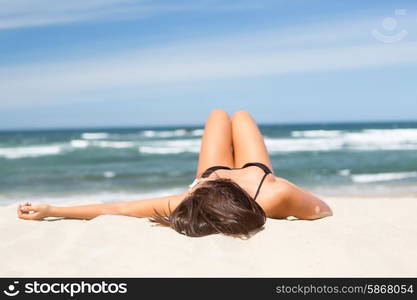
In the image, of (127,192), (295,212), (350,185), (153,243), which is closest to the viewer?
(153,243)

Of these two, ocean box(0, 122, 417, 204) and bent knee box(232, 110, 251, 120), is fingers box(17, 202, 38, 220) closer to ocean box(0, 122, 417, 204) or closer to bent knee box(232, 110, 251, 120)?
bent knee box(232, 110, 251, 120)

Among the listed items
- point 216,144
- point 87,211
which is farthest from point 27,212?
point 216,144

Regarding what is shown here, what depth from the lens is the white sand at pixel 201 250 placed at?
3.10 m

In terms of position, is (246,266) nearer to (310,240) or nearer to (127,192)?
(310,240)

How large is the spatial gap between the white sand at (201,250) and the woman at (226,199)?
12cm

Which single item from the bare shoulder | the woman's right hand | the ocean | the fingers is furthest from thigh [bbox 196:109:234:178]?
the ocean

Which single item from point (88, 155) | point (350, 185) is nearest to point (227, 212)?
point (350, 185)

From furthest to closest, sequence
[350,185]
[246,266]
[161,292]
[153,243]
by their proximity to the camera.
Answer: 1. [350,185]
2. [153,243]
3. [246,266]
4. [161,292]

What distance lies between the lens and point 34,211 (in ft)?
15.0

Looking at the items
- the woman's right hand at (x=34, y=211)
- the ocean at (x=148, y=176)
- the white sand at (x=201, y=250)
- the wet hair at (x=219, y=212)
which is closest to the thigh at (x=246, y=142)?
the white sand at (x=201, y=250)

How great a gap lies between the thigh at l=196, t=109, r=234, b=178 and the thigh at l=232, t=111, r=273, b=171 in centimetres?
7

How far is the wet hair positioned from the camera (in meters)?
3.65

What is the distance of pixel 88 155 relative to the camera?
19.3m

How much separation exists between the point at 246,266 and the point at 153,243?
781 mm
